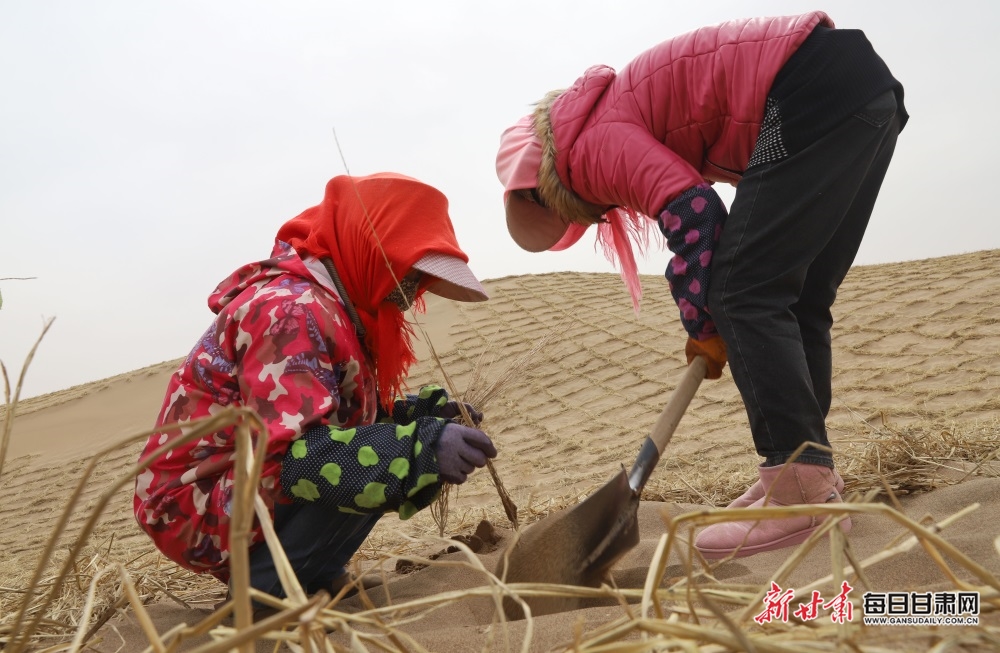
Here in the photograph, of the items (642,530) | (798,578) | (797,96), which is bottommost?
(642,530)

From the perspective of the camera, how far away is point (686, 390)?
1.53 metres

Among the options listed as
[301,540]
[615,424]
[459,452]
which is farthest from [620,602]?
[615,424]

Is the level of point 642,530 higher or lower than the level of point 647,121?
lower

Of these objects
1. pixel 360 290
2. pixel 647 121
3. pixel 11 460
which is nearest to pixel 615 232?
pixel 647 121

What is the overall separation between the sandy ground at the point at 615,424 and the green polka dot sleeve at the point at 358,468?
0.21 meters

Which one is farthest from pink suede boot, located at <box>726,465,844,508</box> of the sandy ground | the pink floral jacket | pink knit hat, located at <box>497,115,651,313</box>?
the pink floral jacket

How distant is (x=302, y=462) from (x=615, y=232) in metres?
1.01

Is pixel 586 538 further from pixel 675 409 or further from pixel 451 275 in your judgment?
pixel 451 275

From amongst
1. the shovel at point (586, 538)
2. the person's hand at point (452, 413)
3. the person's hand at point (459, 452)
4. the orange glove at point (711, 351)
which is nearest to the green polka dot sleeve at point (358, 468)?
the person's hand at point (459, 452)

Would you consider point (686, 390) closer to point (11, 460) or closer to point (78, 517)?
point (78, 517)

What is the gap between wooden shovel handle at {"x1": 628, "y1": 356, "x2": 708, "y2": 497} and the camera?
1497mm

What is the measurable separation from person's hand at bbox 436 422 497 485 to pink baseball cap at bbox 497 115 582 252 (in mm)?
668

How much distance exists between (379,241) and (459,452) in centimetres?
44

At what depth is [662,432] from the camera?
1512mm
